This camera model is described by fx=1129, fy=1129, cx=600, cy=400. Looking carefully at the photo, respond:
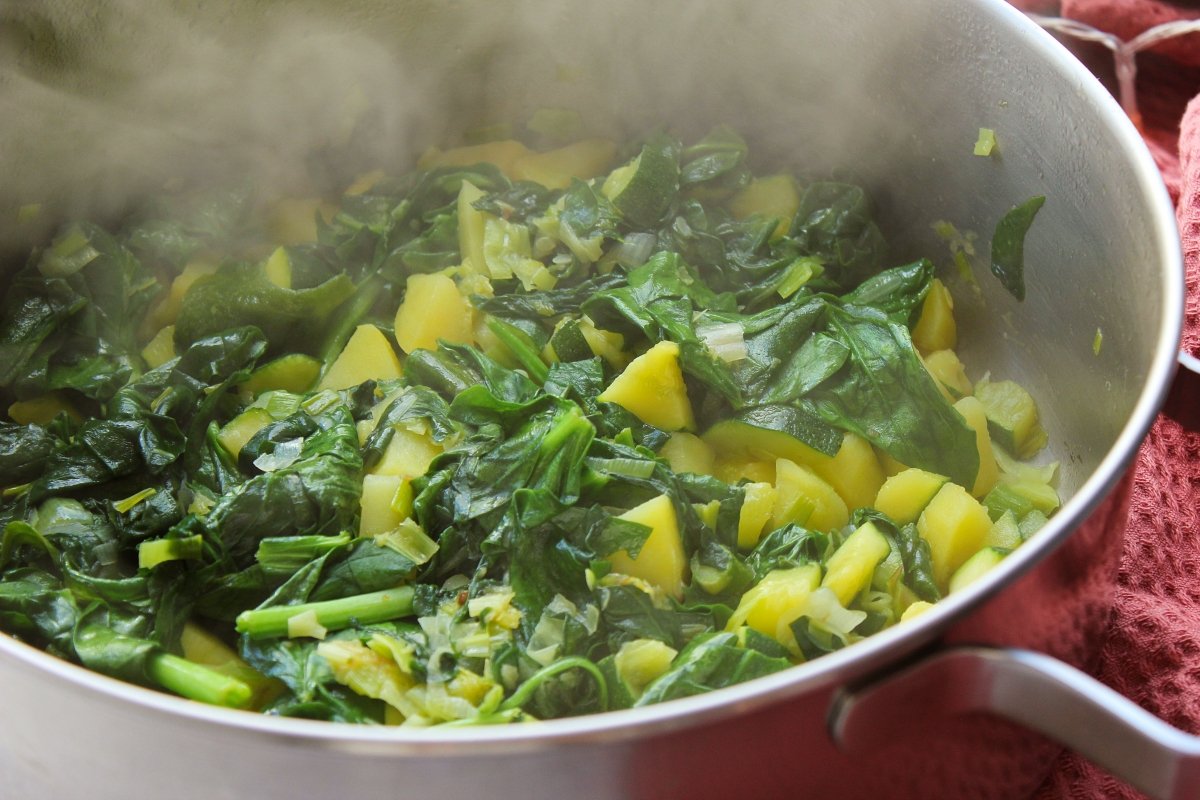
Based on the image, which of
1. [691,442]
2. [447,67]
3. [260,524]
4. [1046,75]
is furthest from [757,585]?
[447,67]

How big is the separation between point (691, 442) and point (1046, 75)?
122 centimetres

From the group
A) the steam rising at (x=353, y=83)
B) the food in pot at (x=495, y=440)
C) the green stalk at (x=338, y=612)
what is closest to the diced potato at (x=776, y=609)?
the food in pot at (x=495, y=440)

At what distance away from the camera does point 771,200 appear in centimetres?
348

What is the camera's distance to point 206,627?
2.54 meters

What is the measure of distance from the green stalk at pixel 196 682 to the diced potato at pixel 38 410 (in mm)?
1191

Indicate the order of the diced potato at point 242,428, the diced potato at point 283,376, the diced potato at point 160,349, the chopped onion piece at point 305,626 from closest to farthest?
the chopped onion piece at point 305,626, the diced potato at point 242,428, the diced potato at point 283,376, the diced potato at point 160,349

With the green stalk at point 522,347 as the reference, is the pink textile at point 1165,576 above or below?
below

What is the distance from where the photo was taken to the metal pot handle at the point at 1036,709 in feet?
4.97

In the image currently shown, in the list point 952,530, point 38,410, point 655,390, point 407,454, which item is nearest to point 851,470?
point 952,530

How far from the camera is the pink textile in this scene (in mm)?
2330

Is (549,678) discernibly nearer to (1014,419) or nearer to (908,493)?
(908,493)

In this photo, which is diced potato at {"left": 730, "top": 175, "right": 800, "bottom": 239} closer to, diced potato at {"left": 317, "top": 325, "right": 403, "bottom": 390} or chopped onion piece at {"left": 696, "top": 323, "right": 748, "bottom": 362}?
chopped onion piece at {"left": 696, "top": 323, "right": 748, "bottom": 362}

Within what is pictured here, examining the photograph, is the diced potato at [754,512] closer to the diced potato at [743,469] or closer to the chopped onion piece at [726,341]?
the diced potato at [743,469]

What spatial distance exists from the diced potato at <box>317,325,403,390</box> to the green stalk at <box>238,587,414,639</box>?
0.80 meters
